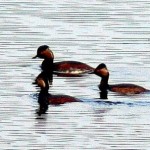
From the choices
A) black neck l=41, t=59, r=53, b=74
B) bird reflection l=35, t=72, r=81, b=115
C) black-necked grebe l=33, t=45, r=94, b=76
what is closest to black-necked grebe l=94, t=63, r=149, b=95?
black-necked grebe l=33, t=45, r=94, b=76

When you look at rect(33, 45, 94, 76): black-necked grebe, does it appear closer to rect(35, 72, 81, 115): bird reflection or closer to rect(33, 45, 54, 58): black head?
rect(33, 45, 54, 58): black head

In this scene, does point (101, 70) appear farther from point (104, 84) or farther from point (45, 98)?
point (45, 98)

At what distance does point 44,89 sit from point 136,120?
2406 millimetres

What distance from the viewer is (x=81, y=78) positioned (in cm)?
2580

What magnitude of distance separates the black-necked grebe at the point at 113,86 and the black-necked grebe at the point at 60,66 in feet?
2.27

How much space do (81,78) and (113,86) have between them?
1393 mm

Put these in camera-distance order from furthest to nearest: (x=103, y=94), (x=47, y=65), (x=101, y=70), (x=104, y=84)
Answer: (x=47, y=65)
(x=101, y=70)
(x=104, y=84)
(x=103, y=94)

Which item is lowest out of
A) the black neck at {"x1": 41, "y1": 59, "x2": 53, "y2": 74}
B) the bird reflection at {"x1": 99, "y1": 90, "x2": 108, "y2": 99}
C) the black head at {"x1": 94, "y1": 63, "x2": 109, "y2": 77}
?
the bird reflection at {"x1": 99, "y1": 90, "x2": 108, "y2": 99}

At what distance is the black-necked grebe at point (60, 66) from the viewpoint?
26.0 m

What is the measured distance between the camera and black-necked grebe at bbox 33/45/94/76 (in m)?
26.0

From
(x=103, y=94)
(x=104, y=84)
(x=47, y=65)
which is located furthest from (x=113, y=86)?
(x=47, y=65)

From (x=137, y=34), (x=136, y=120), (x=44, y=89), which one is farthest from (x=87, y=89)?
(x=137, y=34)

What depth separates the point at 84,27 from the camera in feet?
97.4

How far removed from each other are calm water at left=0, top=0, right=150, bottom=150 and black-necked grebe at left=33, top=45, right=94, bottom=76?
0.19 meters
